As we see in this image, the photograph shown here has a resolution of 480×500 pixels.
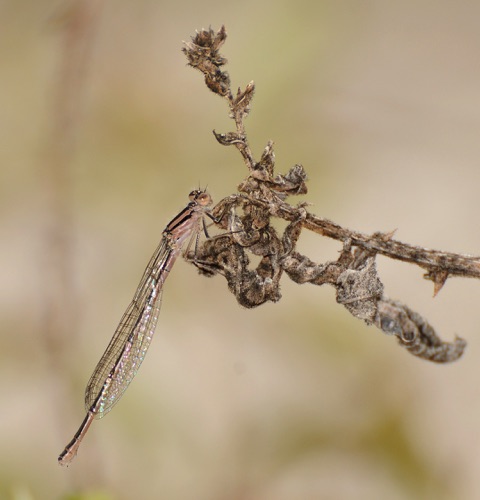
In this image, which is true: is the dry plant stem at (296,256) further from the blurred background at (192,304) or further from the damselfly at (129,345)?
the blurred background at (192,304)

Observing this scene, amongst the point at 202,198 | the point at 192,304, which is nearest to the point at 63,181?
the point at 192,304

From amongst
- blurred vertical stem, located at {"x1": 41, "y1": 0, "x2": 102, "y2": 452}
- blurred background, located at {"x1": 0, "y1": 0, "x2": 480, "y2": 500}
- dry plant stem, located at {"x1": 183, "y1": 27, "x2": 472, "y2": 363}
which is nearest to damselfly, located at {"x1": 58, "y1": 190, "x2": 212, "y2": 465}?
blurred background, located at {"x1": 0, "y1": 0, "x2": 480, "y2": 500}

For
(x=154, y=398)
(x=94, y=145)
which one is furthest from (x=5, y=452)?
(x=94, y=145)

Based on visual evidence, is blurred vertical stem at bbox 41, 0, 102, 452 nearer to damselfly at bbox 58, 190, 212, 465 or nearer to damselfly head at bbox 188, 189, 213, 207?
damselfly at bbox 58, 190, 212, 465

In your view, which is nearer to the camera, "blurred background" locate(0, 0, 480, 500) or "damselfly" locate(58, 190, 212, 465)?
"damselfly" locate(58, 190, 212, 465)

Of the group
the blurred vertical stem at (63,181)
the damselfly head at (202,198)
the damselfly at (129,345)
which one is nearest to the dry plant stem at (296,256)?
the damselfly head at (202,198)

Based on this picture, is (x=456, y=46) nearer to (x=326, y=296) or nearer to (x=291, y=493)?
(x=326, y=296)

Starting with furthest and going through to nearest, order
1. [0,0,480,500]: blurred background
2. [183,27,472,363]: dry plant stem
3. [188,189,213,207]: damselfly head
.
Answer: [0,0,480,500]: blurred background, [188,189,213,207]: damselfly head, [183,27,472,363]: dry plant stem
